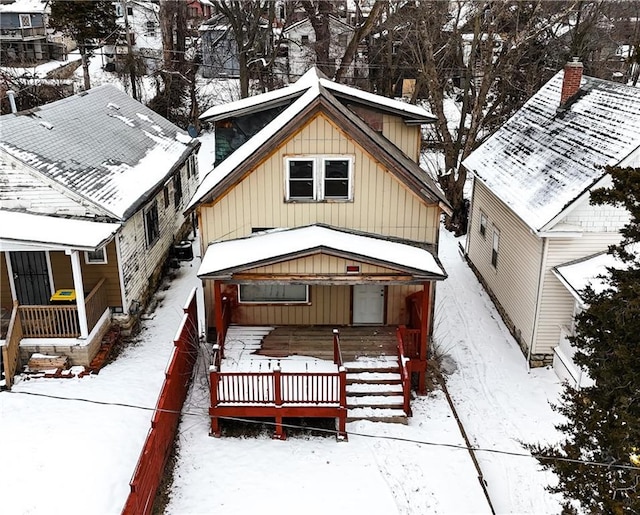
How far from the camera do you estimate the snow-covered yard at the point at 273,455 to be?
35.6ft

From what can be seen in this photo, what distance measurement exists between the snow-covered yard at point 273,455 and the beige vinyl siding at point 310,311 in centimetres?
238

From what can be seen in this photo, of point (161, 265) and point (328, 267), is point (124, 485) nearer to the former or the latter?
point (328, 267)

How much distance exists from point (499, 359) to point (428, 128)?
27.9 meters

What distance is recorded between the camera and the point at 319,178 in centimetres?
1432

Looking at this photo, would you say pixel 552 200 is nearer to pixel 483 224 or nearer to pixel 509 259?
pixel 509 259

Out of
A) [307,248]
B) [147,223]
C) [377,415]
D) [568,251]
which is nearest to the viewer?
[307,248]

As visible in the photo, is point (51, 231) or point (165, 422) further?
point (51, 231)

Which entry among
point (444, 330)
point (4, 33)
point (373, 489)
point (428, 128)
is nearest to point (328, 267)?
point (373, 489)

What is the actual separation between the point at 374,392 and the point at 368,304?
9.35 feet

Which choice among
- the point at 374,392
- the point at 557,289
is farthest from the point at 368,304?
the point at 557,289

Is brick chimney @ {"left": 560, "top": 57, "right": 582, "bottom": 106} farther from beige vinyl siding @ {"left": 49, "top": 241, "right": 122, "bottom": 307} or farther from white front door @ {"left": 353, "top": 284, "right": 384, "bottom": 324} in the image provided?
beige vinyl siding @ {"left": 49, "top": 241, "right": 122, "bottom": 307}

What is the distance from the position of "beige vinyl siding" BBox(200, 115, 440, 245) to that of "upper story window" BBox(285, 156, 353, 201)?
14cm

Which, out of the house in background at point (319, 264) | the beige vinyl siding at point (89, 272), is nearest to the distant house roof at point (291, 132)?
the house in background at point (319, 264)

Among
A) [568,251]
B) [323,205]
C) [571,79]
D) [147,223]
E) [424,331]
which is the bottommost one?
[424,331]
